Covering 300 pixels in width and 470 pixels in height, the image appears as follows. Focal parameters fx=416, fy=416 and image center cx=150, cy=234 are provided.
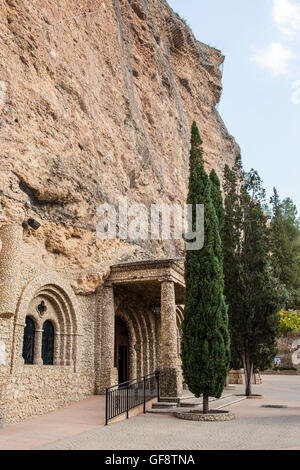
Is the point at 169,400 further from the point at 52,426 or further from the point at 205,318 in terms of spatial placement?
the point at 52,426

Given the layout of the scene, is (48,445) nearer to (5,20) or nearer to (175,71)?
(5,20)

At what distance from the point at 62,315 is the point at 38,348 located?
1.57m

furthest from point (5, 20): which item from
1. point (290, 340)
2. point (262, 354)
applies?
point (290, 340)

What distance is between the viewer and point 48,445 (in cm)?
747

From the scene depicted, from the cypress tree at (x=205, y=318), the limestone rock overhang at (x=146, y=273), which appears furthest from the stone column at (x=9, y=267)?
the limestone rock overhang at (x=146, y=273)

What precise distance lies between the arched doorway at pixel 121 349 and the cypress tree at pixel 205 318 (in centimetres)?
705

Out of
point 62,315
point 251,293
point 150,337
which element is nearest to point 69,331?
point 62,315

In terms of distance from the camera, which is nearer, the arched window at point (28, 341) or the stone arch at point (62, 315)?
the arched window at point (28, 341)

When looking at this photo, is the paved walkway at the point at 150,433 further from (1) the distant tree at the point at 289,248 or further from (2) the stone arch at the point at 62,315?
(1) the distant tree at the point at 289,248

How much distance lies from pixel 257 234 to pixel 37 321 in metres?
10.9

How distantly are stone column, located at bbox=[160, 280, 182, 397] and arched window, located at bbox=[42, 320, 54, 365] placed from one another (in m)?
3.87

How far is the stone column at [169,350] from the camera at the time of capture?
1418cm

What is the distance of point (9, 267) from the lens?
36.4ft

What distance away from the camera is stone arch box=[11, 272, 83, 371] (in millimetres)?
13387
